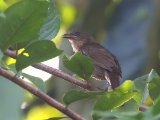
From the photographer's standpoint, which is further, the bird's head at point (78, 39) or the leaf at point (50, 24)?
the bird's head at point (78, 39)

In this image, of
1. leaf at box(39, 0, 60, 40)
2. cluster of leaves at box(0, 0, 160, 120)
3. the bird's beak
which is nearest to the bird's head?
the bird's beak

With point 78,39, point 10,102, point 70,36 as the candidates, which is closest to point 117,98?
point 10,102

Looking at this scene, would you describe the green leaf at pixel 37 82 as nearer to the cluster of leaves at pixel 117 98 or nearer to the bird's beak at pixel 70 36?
the cluster of leaves at pixel 117 98

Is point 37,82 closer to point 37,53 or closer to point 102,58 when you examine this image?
point 37,53

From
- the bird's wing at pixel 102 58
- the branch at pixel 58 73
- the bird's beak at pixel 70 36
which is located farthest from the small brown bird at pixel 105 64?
the branch at pixel 58 73

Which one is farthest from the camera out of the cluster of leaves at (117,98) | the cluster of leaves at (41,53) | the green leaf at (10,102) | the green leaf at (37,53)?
the green leaf at (37,53)

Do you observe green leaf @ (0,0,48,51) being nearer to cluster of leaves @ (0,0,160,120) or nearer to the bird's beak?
cluster of leaves @ (0,0,160,120)

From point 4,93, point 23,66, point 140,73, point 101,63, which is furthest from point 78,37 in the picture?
point 4,93
